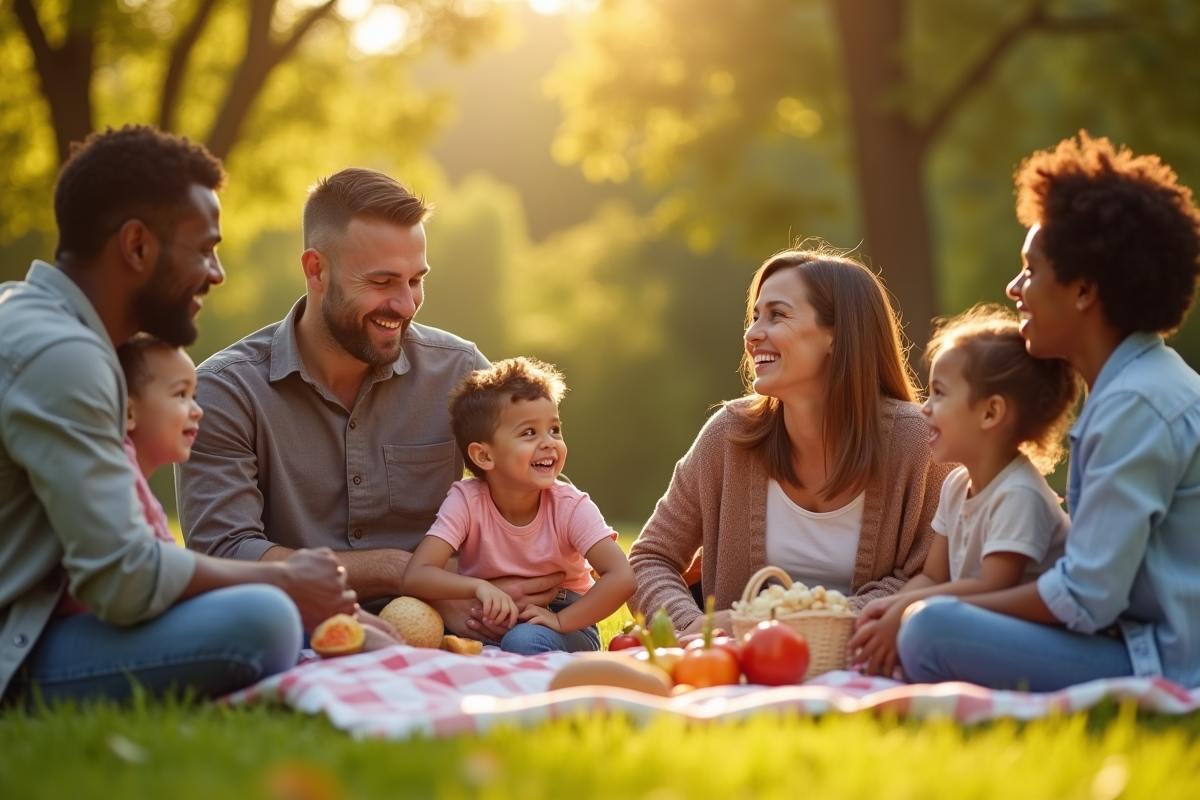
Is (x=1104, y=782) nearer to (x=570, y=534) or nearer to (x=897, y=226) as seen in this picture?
(x=570, y=534)

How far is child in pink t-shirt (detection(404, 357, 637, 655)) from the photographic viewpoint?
5055mm

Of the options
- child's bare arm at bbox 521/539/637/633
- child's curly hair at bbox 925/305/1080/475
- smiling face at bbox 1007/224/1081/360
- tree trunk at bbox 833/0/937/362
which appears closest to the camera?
smiling face at bbox 1007/224/1081/360

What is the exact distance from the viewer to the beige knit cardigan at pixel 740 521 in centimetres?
516

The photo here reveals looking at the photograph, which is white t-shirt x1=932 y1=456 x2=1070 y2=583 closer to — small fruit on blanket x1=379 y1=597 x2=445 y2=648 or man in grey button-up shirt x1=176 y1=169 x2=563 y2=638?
man in grey button-up shirt x1=176 y1=169 x2=563 y2=638

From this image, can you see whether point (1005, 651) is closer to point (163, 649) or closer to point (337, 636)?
point (337, 636)

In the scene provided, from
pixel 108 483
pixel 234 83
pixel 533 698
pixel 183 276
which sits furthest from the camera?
pixel 234 83

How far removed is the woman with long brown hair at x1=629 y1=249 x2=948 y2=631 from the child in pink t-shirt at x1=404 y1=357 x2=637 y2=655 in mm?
367

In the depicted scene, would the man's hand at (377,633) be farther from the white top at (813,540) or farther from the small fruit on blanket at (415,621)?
the white top at (813,540)

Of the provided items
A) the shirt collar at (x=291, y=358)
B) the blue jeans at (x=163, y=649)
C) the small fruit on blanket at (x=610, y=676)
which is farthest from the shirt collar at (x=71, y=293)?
the small fruit on blanket at (x=610, y=676)

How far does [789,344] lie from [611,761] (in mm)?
2584

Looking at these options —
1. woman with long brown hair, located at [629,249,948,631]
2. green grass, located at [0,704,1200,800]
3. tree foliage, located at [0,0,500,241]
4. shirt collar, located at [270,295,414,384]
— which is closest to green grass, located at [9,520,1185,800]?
green grass, located at [0,704,1200,800]

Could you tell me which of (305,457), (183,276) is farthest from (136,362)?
(305,457)

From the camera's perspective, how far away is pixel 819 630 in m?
4.32

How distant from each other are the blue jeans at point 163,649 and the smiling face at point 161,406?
0.61 m
